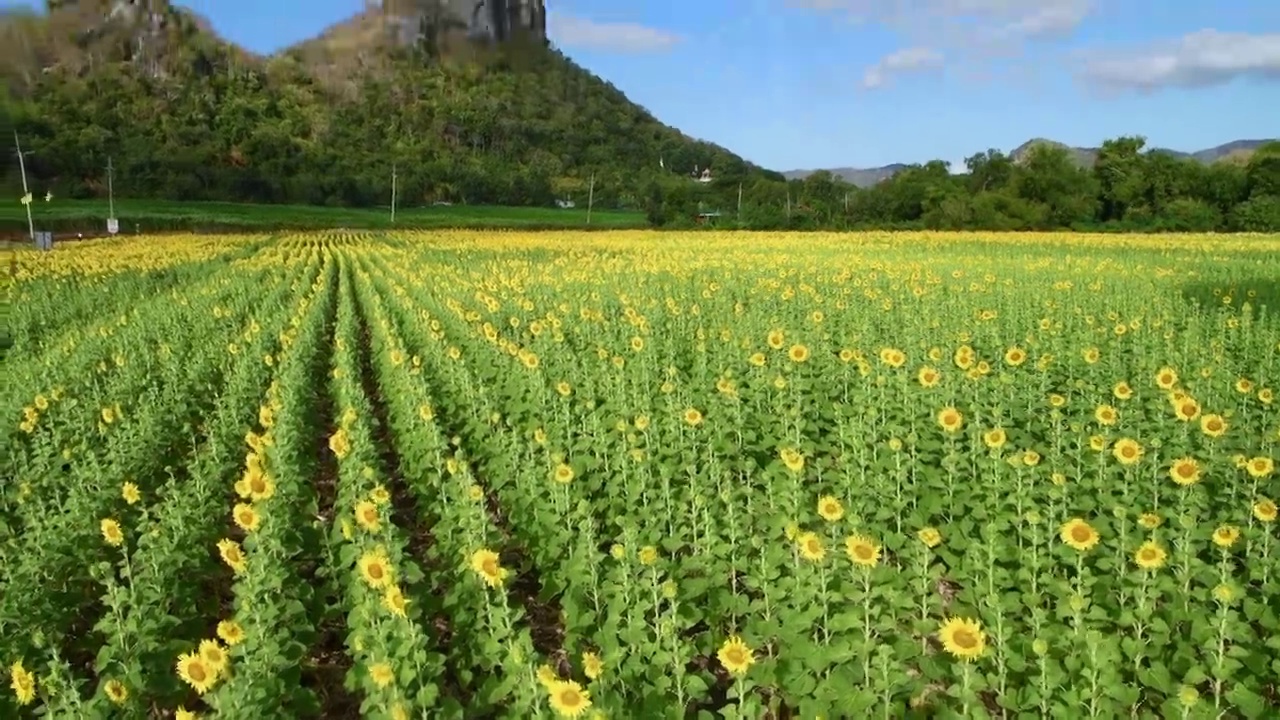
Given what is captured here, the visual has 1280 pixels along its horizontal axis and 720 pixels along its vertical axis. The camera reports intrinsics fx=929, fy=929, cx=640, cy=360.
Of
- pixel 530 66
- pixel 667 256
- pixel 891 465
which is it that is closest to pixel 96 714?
pixel 891 465

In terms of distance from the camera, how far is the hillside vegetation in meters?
13.1

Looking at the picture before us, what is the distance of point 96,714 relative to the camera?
2926 millimetres

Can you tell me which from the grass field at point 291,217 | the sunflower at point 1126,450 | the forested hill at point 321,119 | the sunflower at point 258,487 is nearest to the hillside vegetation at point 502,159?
the forested hill at point 321,119

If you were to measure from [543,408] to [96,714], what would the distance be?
4389 mm

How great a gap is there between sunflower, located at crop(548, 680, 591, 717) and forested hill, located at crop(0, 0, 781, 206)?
2.51 metres

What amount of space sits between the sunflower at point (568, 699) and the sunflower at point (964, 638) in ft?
3.79

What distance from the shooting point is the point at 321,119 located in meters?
46.1

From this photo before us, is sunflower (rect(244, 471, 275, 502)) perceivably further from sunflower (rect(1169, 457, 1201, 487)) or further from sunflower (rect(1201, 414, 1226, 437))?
sunflower (rect(1201, 414, 1226, 437))

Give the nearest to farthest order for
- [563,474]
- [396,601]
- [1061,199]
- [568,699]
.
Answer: [568,699] → [396,601] → [563,474] → [1061,199]

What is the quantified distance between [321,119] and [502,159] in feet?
67.8

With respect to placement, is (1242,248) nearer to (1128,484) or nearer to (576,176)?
(1128,484)

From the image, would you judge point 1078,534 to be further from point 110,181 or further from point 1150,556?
point 110,181

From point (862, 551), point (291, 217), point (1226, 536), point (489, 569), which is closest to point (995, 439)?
point (1226, 536)

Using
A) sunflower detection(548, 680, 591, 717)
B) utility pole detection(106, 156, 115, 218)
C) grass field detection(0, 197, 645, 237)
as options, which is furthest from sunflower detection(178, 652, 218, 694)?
grass field detection(0, 197, 645, 237)
